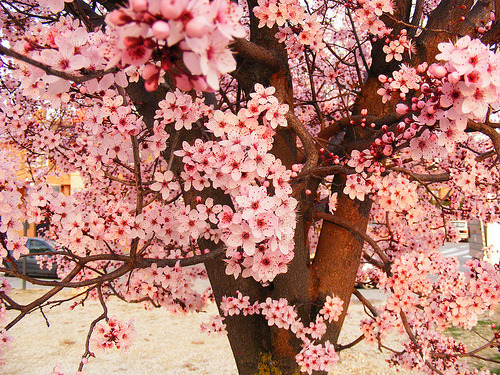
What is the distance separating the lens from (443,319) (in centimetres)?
276

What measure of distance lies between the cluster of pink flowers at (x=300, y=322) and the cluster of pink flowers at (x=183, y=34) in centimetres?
185

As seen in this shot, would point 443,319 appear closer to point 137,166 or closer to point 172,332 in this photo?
point 137,166

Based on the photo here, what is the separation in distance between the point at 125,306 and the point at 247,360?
703 cm

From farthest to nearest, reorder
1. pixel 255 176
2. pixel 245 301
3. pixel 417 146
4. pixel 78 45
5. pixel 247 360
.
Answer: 1. pixel 247 360
2. pixel 245 301
3. pixel 417 146
4. pixel 255 176
5. pixel 78 45

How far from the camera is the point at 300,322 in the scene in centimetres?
255

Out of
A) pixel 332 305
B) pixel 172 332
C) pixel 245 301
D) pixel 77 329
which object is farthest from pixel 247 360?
pixel 77 329

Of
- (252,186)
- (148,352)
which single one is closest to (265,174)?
(252,186)

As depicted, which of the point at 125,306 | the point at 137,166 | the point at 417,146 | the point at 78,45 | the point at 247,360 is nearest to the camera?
the point at 78,45

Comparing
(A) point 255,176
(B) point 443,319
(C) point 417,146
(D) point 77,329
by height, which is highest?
(C) point 417,146

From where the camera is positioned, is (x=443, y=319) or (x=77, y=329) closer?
(x=443, y=319)

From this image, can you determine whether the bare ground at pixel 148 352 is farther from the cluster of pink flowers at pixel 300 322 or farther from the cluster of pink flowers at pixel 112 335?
the cluster of pink flowers at pixel 300 322

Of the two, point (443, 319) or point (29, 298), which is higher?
point (443, 319)

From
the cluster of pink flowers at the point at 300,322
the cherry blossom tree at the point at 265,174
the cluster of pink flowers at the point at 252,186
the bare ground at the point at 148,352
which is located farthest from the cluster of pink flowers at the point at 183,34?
the bare ground at the point at 148,352

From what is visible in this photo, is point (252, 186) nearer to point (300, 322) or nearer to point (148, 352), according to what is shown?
point (300, 322)
